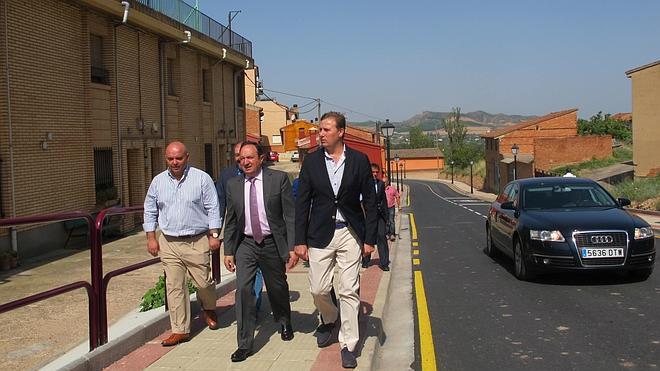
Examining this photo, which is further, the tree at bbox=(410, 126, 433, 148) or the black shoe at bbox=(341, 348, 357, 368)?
the tree at bbox=(410, 126, 433, 148)

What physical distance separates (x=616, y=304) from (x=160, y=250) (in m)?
5.43

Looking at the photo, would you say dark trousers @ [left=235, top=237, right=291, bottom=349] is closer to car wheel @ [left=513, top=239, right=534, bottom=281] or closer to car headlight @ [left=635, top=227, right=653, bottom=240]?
car wheel @ [left=513, top=239, right=534, bottom=281]

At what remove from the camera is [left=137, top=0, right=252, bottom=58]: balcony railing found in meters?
20.5

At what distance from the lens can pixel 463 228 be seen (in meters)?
20.4

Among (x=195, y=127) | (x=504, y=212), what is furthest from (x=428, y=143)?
(x=504, y=212)

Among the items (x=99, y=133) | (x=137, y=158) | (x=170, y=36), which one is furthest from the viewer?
(x=170, y=36)

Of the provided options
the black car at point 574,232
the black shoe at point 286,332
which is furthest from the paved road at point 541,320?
the black shoe at point 286,332

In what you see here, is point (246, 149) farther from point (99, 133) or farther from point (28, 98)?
point (99, 133)

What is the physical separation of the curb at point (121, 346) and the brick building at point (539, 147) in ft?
157

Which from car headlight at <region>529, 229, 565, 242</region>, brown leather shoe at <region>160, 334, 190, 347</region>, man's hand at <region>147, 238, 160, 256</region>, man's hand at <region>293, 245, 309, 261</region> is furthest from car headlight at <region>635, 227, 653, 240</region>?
man's hand at <region>147, 238, 160, 256</region>

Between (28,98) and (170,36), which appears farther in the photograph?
(170,36)

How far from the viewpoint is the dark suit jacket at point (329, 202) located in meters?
5.27

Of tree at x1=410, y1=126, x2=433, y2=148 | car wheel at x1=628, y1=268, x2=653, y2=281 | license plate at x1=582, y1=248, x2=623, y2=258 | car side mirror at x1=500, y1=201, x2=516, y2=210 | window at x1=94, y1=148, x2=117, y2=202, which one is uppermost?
tree at x1=410, y1=126, x2=433, y2=148

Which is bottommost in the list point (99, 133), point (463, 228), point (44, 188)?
point (463, 228)
